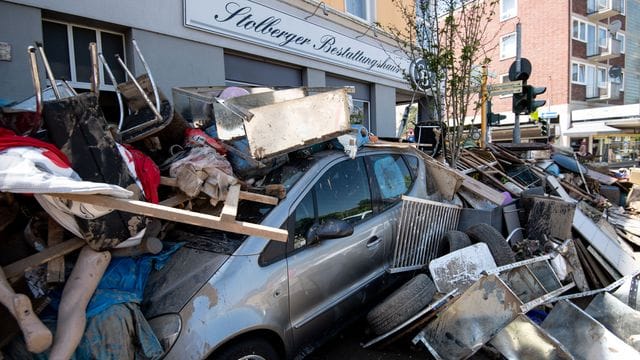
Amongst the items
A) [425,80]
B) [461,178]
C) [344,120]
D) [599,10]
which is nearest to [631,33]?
[599,10]

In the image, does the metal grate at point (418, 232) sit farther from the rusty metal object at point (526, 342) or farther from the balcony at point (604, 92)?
the balcony at point (604, 92)

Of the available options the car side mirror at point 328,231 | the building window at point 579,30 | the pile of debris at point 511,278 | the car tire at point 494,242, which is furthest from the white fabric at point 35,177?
the building window at point 579,30

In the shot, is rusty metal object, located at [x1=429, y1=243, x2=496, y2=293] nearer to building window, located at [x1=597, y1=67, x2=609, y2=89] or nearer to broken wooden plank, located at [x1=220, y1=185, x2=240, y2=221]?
broken wooden plank, located at [x1=220, y1=185, x2=240, y2=221]

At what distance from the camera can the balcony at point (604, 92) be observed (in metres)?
25.8

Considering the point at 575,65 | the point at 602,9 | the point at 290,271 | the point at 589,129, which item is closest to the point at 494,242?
the point at 290,271

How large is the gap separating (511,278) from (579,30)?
27.8 m

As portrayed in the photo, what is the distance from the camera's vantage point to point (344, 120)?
3193 millimetres

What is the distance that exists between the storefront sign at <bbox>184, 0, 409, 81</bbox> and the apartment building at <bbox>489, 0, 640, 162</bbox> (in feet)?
52.5

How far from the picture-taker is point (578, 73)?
24.9 m

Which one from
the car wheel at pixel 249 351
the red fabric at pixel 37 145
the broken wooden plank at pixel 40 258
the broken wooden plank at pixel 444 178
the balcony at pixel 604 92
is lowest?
the car wheel at pixel 249 351

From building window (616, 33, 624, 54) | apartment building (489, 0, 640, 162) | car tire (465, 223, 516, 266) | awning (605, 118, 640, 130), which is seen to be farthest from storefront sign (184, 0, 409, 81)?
building window (616, 33, 624, 54)

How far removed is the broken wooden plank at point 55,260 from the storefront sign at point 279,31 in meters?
4.55

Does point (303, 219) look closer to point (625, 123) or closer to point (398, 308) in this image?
point (398, 308)

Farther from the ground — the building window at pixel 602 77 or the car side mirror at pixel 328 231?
the building window at pixel 602 77
